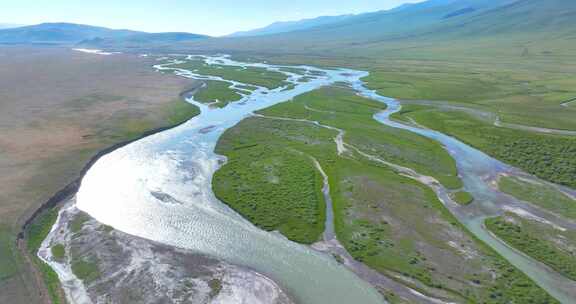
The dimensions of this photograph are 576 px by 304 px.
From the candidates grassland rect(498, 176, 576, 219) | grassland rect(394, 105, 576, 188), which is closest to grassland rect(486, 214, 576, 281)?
grassland rect(498, 176, 576, 219)

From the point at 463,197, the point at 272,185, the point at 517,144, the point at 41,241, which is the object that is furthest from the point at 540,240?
the point at 41,241

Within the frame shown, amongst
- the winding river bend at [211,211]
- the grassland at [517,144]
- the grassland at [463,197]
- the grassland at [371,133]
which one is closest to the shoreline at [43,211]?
the winding river bend at [211,211]

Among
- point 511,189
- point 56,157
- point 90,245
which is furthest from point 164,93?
point 511,189

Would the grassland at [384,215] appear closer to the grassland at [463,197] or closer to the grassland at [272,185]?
the grassland at [272,185]

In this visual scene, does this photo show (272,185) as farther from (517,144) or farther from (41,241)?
(517,144)

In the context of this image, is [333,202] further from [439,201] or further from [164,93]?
[164,93]

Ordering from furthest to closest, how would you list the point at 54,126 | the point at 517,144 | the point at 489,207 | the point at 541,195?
the point at 54,126, the point at 517,144, the point at 541,195, the point at 489,207
